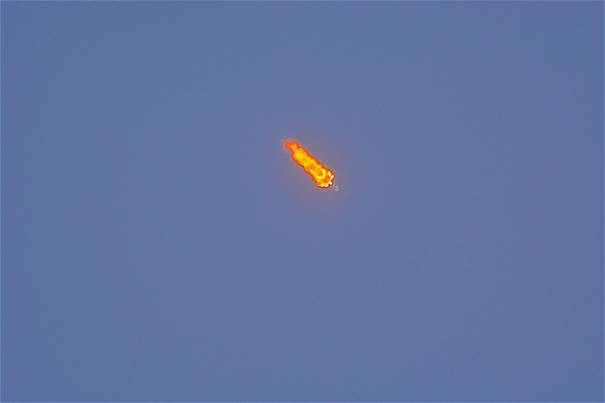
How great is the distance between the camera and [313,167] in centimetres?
1611

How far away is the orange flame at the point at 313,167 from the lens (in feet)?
52.6

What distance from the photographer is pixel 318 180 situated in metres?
16.1

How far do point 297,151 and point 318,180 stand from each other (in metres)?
0.95

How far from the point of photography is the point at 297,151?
16.4 m

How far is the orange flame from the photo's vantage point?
52.6 feet
